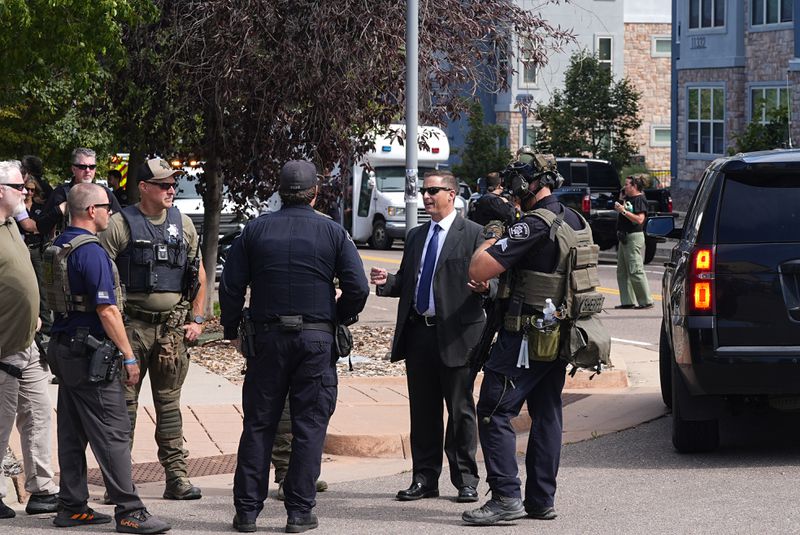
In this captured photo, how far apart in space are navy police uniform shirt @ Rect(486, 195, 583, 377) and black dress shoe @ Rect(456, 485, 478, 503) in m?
0.85

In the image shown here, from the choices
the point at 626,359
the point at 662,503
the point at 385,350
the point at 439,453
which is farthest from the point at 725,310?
the point at 385,350

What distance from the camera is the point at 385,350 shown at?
13805 mm

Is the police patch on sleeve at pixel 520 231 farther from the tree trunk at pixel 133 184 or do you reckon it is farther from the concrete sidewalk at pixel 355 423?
the tree trunk at pixel 133 184

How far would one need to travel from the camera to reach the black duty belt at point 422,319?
7828 mm

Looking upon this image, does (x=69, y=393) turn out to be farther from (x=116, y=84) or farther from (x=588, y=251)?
(x=116, y=84)

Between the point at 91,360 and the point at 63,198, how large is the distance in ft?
15.2

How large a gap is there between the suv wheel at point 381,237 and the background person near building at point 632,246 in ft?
47.7

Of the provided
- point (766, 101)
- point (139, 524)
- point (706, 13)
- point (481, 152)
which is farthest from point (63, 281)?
point (706, 13)

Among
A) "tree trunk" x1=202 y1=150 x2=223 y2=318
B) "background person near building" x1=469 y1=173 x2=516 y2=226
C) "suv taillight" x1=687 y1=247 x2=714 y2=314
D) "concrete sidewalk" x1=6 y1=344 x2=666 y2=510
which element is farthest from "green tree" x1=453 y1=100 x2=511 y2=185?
"suv taillight" x1=687 y1=247 x2=714 y2=314

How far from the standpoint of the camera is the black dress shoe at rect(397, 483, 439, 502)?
775 centimetres

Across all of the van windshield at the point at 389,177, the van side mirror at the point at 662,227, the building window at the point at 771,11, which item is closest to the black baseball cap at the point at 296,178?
the van side mirror at the point at 662,227

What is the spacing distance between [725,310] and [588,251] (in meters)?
1.23

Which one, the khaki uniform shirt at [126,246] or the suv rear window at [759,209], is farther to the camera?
the suv rear window at [759,209]

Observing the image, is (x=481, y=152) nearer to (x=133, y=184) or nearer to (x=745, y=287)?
(x=133, y=184)
